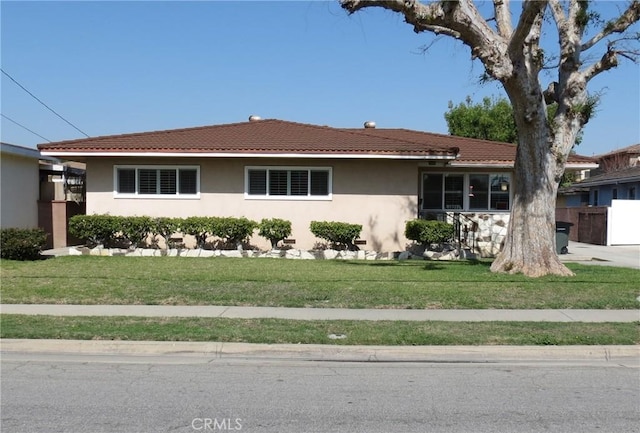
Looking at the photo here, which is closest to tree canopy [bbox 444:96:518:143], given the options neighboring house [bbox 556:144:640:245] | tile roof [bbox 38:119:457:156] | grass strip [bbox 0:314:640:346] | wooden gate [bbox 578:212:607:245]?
neighboring house [bbox 556:144:640:245]

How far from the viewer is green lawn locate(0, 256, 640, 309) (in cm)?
1015

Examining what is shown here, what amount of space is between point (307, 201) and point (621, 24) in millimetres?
9837

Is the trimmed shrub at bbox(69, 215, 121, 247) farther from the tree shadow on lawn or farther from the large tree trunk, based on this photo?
the large tree trunk

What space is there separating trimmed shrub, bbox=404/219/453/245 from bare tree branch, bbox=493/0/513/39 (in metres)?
5.97

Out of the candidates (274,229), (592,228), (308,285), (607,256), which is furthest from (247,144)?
(592,228)

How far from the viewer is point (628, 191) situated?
1216 inches

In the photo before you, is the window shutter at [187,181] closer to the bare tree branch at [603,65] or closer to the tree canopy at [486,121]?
the bare tree branch at [603,65]

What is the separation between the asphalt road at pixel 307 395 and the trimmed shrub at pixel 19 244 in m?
9.16

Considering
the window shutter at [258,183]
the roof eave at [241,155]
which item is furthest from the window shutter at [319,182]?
the window shutter at [258,183]

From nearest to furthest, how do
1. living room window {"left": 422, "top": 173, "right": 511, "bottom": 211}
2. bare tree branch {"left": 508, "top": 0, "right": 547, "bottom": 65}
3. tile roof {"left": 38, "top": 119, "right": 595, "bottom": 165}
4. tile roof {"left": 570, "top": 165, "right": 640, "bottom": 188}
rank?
bare tree branch {"left": 508, "top": 0, "right": 547, "bottom": 65} < tile roof {"left": 38, "top": 119, "right": 595, "bottom": 165} < living room window {"left": 422, "top": 173, "right": 511, "bottom": 211} < tile roof {"left": 570, "top": 165, "right": 640, "bottom": 188}

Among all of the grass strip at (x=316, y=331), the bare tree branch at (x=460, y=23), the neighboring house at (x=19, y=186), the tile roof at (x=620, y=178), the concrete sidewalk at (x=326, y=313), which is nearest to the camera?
the grass strip at (x=316, y=331)

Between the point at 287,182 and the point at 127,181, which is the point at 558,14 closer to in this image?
the point at 287,182

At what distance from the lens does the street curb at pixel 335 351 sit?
7.12 metres

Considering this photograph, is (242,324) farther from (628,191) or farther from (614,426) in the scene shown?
(628,191)
